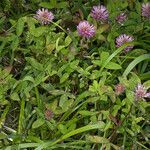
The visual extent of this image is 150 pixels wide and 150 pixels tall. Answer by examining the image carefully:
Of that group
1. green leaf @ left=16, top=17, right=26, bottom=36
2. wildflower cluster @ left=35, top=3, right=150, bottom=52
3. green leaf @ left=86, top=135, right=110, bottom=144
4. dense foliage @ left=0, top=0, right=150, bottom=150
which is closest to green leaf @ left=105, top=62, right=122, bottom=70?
dense foliage @ left=0, top=0, right=150, bottom=150

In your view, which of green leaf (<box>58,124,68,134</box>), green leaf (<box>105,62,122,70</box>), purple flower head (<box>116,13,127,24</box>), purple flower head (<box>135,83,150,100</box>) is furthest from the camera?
purple flower head (<box>116,13,127,24</box>)

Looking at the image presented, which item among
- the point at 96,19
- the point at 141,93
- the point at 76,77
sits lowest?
the point at 141,93

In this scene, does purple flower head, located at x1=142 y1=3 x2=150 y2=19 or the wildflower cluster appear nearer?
the wildflower cluster

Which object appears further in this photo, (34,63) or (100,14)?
(100,14)

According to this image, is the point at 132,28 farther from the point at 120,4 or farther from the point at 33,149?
the point at 33,149

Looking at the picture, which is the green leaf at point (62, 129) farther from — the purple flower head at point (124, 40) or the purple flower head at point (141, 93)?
the purple flower head at point (124, 40)

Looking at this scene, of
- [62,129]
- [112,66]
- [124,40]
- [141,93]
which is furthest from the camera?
[124,40]

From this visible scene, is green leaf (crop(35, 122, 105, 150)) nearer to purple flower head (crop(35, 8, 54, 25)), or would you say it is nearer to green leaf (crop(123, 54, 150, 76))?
green leaf (crop(123, 54, 150, 76))

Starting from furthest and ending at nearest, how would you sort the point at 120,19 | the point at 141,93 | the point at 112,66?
the point at 120,19, the point at 112,66, the point at 141,93

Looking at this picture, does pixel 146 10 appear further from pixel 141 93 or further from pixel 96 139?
pixel 96 139

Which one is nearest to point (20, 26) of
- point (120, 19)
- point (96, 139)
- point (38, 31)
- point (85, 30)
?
point (38, 31)
